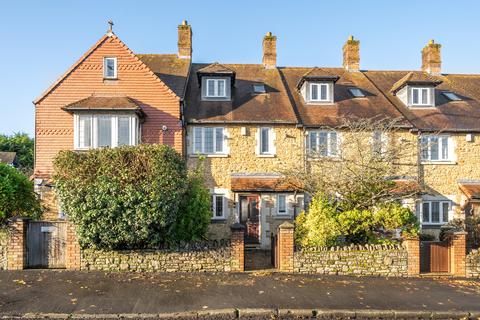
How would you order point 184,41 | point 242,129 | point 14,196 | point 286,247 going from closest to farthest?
point 286,247 → point 14,196 → point 242,129 → point 184,41

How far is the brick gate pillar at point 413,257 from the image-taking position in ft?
42.3

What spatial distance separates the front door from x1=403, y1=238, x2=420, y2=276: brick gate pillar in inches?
287

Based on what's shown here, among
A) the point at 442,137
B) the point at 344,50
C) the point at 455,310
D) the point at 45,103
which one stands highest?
the point at 344,50

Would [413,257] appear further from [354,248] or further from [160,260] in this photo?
[160,260]

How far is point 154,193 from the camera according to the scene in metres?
12.3

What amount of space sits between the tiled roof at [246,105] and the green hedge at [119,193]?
6.65m

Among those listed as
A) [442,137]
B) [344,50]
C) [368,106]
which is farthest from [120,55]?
[442,137]

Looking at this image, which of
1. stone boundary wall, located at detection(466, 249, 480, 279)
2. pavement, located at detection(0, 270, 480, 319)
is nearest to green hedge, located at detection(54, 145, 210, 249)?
pavement, located at detection(0, 270, 480, 319)

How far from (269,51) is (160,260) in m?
16.1

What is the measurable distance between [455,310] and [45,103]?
1759cm

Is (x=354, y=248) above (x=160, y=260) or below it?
above

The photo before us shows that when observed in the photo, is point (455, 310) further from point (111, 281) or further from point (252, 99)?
point (252, 99)

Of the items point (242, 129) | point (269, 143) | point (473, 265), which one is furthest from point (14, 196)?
point (473, 265)

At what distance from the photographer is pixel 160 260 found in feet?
41.6
